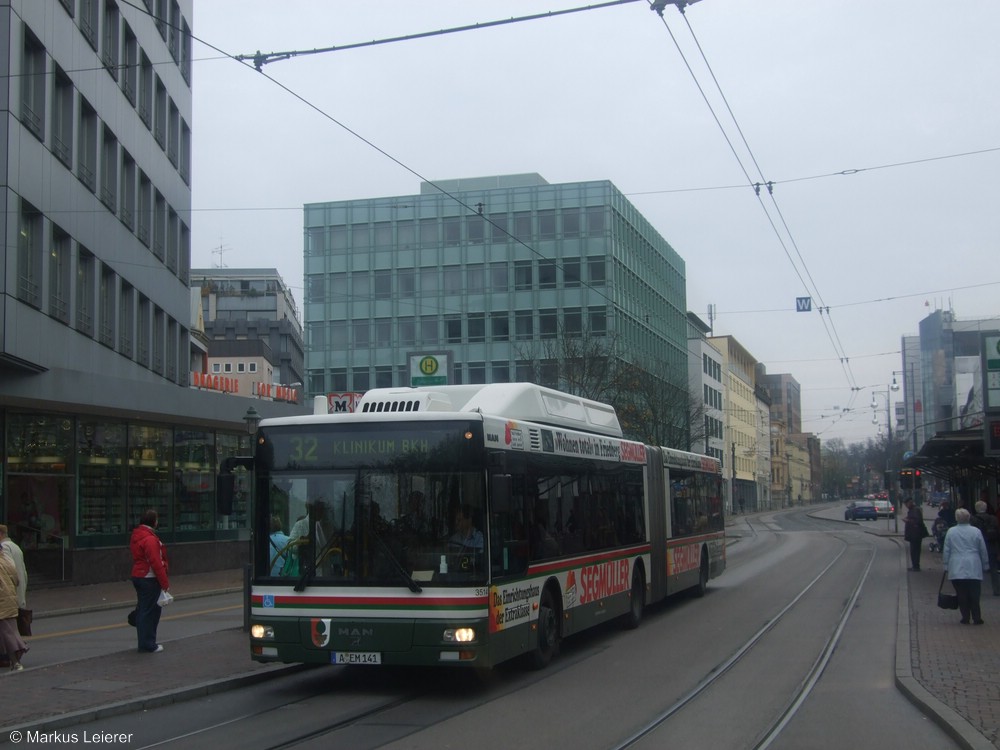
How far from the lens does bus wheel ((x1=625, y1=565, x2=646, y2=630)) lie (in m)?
17.2

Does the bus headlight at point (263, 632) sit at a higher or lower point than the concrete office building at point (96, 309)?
lower

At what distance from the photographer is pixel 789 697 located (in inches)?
433

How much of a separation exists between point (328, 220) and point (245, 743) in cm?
6165

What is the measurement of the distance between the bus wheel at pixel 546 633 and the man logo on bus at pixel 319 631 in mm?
2713

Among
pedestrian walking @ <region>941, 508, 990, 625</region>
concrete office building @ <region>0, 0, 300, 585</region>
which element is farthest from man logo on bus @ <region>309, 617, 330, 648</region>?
pedestrian walking @ <region>941, 508, 990, 625</region>

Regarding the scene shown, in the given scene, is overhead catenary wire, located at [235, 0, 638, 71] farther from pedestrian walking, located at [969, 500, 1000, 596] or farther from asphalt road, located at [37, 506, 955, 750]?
pedestrian walking, located at [969, 500, 1000, 596]

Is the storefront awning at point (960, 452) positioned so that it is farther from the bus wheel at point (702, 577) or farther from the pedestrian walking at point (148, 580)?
the pedestrian walking at point (148, 580)

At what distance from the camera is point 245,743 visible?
29.3ft

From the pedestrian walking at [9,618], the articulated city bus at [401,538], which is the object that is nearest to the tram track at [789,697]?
the articulated city bus at [401,538]

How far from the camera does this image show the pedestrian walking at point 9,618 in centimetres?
1241

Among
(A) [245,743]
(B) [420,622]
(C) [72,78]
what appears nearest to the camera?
(A) [245,743]

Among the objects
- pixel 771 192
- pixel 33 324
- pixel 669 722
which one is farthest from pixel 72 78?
pixel 669 722

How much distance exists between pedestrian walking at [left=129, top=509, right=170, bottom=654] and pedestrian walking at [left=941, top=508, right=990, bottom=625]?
34.9 ft

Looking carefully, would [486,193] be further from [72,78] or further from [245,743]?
[245,743]
